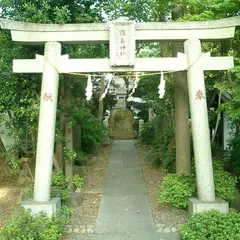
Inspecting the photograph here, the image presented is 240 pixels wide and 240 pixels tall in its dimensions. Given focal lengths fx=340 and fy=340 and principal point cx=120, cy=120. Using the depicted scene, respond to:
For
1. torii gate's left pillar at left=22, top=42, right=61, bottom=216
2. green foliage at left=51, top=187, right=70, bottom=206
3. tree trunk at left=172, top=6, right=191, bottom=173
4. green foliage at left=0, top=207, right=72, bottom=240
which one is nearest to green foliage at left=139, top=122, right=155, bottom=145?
tree trunk at left=172, top=6, right=191, bottom=173

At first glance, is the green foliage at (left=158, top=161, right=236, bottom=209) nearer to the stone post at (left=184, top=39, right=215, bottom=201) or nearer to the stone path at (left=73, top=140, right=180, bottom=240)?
the stone post at (left=184, top=39, right=215, bottom=201)

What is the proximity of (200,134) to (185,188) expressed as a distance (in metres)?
1.43

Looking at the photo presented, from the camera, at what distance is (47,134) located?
7141 millimetres

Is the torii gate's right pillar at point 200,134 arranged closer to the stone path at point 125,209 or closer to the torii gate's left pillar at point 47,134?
the stone path at point 125,209

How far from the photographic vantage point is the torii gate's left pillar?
707 cm

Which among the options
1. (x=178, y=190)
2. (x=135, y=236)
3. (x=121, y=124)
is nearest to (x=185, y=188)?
(x=178, y=190)

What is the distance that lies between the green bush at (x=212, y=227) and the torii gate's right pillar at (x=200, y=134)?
751 mm

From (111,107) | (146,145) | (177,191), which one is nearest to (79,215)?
(177,191)

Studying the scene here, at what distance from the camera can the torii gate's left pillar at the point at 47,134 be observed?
7.07 m

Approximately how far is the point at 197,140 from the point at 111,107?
19655 mm

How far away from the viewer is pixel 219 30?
24.0 feet

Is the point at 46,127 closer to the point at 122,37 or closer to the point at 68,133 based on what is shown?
the point at 68,133

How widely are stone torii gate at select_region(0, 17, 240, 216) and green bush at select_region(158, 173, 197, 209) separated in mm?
365

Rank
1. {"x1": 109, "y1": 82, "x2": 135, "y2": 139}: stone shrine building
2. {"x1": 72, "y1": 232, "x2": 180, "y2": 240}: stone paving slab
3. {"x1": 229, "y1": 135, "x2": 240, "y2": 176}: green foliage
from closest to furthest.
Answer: {"x1": 72, "y1": 232, "x2": 180, "y2": 240}: stone paving slab, {"x1": 229, "y1": 135, "x2": 240, "y2": 176}: green foliage, {"x1": 109, "y1": 82, "x2": 135, "y2": 139}: stone shrine building
